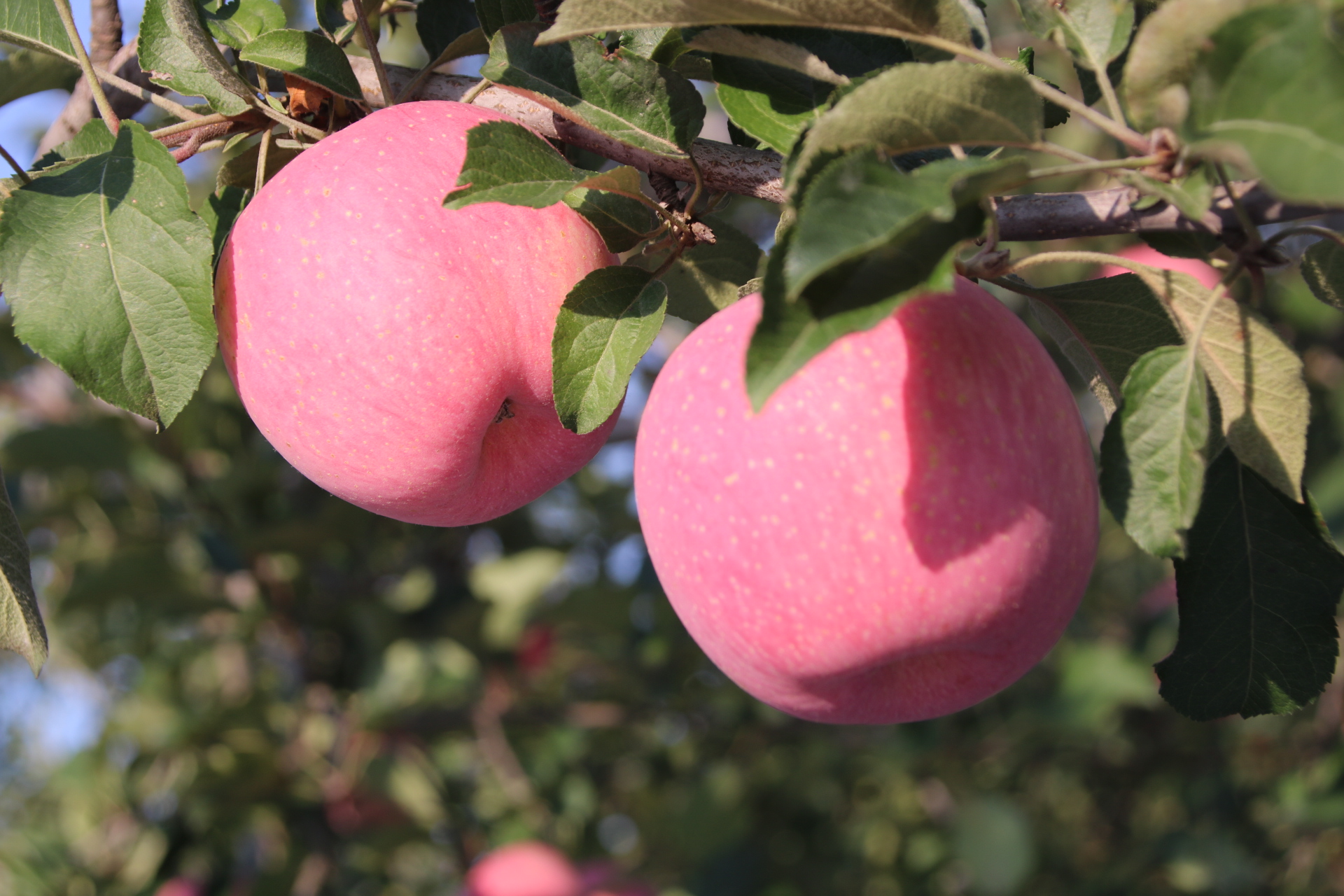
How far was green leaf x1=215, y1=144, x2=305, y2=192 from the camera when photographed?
87cm

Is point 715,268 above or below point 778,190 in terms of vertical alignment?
below

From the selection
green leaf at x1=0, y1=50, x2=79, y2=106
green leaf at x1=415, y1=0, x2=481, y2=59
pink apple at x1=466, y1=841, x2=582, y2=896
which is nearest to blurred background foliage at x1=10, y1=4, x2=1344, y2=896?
pink apple at x1=466, y1=841, x2=582, y2=896

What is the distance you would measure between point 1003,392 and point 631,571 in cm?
192

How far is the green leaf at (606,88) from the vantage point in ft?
2.36

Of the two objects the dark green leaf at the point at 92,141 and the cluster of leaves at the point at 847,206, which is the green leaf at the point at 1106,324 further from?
the dark green leaf at the point at 92,141

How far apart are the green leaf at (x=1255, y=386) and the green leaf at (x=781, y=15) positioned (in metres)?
0.25

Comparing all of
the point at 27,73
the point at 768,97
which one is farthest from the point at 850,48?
the point at 27,73

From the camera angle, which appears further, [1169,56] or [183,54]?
[183,54]

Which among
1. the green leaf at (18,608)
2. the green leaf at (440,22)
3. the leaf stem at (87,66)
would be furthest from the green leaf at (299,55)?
the green leaf at (18,608)

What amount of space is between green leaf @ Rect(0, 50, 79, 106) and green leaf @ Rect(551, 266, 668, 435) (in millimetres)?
710

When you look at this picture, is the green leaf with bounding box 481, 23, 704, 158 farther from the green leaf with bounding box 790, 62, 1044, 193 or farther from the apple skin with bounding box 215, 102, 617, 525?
the green leaf with bounding box 790, 62, 1044, 193

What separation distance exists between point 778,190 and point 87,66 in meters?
0.59

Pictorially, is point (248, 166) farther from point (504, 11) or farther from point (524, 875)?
point (524, 875)

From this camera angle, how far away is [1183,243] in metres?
0.75
